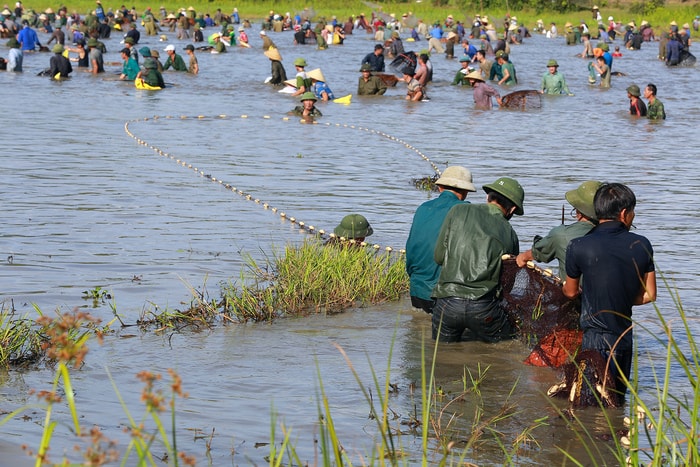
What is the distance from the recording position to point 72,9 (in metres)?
62.2

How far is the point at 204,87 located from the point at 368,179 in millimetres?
13341

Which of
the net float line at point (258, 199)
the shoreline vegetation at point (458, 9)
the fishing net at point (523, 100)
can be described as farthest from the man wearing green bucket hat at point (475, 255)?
the shoreline vegetation at point (458, 9)

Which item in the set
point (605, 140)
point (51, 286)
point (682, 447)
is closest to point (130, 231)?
point (51, 286)

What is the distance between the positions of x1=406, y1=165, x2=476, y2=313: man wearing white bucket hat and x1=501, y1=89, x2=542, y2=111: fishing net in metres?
17.1

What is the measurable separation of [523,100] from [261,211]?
12.7 meters

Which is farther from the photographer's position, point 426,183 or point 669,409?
point 426,183

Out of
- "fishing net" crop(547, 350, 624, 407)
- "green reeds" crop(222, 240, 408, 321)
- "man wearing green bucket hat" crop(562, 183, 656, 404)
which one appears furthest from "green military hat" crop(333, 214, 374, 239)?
"man wearing green bucket hat" crop(562, 183, 656, 404)

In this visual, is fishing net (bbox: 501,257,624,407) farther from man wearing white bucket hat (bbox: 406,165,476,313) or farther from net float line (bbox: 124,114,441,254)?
net float line (bbox: 124,114,441,254)

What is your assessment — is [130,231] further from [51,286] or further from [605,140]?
[605,140]

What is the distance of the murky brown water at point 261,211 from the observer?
6219 millimetres

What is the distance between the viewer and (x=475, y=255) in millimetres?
6938

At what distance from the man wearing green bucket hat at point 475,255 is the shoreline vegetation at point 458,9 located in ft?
177

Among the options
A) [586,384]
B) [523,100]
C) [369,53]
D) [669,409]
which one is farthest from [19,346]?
[369,53]

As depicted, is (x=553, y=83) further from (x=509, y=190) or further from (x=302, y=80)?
(x=509, y=190)
